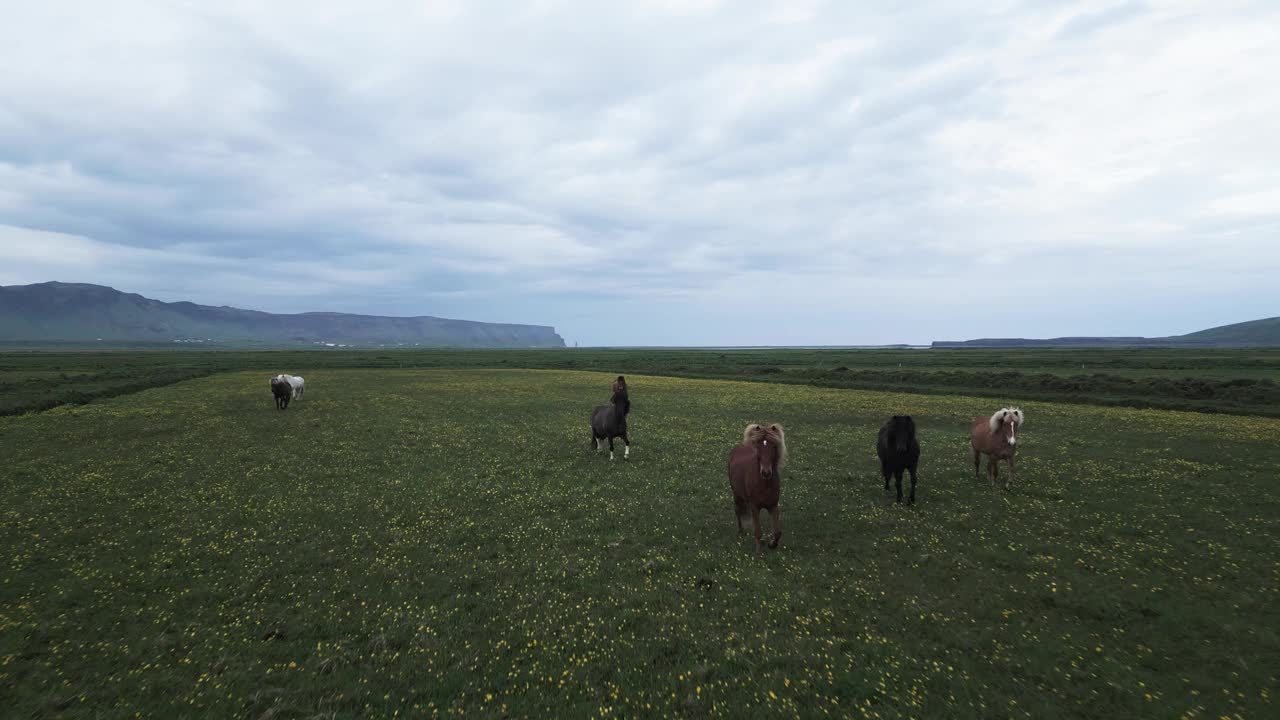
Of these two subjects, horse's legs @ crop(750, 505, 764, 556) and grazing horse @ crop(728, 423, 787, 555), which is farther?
horse's legs @ crop(750, 505, 764, 556)

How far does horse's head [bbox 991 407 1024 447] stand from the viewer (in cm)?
1544

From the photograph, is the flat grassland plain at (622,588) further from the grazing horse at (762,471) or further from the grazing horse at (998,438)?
the grazing horse at (762,471)

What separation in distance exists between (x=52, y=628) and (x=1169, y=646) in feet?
57.2

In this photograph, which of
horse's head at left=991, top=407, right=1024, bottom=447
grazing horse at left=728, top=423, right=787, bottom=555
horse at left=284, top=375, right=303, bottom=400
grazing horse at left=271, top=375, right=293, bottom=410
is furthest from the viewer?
horse at left=284, top=375, right=303, bottom=400

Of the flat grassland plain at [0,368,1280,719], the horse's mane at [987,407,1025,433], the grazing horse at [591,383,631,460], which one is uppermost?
the horse's mane at [987,407,1025,433]

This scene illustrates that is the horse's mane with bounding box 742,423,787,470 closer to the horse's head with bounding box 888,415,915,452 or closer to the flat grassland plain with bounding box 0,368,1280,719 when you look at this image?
the flat grassland plain with bounding box 0,368,1280,719

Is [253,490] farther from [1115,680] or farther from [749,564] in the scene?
[1115,680]

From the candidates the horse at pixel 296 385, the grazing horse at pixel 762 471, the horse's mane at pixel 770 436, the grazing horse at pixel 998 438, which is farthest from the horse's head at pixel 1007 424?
the horse at pixel 296 385

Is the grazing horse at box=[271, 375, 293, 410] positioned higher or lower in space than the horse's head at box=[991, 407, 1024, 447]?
lower

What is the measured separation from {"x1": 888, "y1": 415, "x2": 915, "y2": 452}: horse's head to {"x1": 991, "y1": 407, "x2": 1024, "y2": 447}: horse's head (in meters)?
2.96

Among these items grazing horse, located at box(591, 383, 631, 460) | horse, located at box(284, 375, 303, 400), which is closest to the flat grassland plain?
grazing horse, located at box(591, 383, 631, 460)

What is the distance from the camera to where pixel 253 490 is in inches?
624

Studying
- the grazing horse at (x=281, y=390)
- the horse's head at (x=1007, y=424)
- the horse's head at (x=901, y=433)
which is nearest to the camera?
the horse's head at (x=901, y=433)

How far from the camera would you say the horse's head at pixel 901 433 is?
47.5 ft
